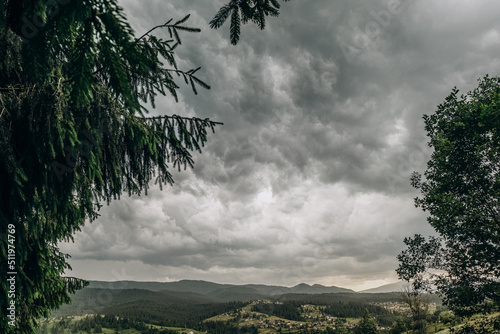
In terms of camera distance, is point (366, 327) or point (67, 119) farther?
point (366, 327)

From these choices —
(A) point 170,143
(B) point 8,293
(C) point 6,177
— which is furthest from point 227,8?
(B) point 8,293

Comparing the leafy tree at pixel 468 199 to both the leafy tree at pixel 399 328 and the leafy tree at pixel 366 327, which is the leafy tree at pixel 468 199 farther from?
the leafy tree at pixel 366 327

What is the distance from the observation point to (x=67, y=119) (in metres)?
3.72

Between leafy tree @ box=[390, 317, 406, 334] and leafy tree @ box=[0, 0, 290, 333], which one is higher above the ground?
leafy tree @ box=[0, 0, 290, 333]

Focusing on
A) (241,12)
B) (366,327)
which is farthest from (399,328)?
(241,12)

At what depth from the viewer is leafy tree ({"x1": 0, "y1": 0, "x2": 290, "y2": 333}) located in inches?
71.2

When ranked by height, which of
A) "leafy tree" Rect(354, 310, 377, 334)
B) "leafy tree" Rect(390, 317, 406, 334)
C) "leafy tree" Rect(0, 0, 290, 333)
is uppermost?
"leafy tree" Rect(0, 0, 290, 333)

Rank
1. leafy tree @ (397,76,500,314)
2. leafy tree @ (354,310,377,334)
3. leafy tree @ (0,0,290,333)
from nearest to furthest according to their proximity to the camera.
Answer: leafy tree @ (0,0,290,333) → leafy tree @ (397,76,500,314) → leafy tree @ (354,310,377,334)

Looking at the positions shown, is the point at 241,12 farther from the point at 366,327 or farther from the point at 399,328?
the point at 366,327

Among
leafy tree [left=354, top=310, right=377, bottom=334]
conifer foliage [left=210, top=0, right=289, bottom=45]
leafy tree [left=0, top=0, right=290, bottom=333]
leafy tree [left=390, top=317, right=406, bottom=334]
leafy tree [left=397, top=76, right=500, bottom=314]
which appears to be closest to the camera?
leafy tree [left=0, top=0, right=290, bottom=333]

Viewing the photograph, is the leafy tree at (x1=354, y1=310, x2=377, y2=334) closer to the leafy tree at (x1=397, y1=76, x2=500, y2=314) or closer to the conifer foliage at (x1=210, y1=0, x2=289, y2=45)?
the leafy tree at (x1=397, y1=76, x2=500, y2=314)

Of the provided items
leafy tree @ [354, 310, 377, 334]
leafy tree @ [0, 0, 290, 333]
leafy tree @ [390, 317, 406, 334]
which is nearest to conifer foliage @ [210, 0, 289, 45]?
leafy tree @ [0, 0, 290, 333]

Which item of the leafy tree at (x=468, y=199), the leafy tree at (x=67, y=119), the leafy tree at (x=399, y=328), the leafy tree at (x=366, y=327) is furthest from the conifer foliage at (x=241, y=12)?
the leafy tree at (x=366, y=327)

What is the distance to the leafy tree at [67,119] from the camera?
1.81 meters
